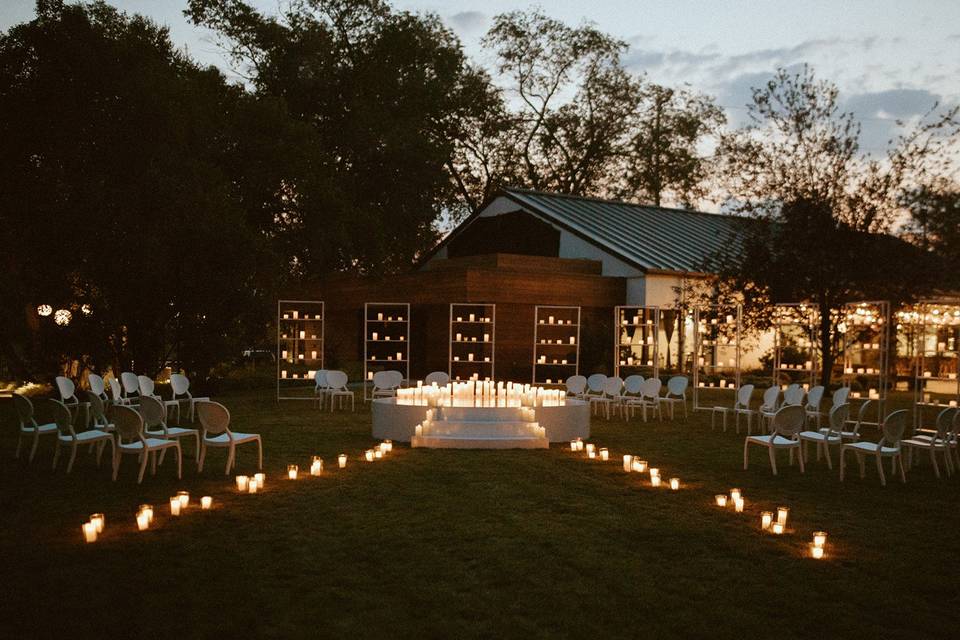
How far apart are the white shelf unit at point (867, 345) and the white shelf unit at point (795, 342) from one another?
2.14 feet

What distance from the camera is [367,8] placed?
27625 millimetres

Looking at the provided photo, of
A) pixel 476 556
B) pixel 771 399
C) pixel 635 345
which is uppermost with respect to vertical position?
pixel 635 345

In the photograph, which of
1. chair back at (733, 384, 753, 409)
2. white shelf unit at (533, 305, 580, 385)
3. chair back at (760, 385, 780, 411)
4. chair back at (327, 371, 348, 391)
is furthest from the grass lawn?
white shelf unit at (533, 305, 580, 385)

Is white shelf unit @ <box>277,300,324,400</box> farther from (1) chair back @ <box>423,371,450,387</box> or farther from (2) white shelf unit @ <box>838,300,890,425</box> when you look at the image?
(2) white shelf unit @ <box>838,300,890,425</box>

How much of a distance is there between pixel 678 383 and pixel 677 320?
10.1 metres

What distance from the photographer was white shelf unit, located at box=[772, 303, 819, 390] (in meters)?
17.0

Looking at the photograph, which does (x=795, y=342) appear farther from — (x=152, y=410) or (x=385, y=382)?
(x=152, y=410)

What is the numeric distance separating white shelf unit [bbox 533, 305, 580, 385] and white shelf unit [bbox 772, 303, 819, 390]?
565 centimetres

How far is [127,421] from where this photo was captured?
355 inches

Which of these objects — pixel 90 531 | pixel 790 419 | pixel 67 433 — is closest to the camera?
pixel 90 531

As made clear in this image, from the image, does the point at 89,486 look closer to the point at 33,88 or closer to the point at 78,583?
the point at 78,583

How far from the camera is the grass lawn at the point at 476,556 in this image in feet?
16.3

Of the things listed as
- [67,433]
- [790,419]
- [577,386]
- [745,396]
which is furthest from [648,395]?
[67,433]

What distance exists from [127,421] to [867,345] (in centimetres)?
1838
